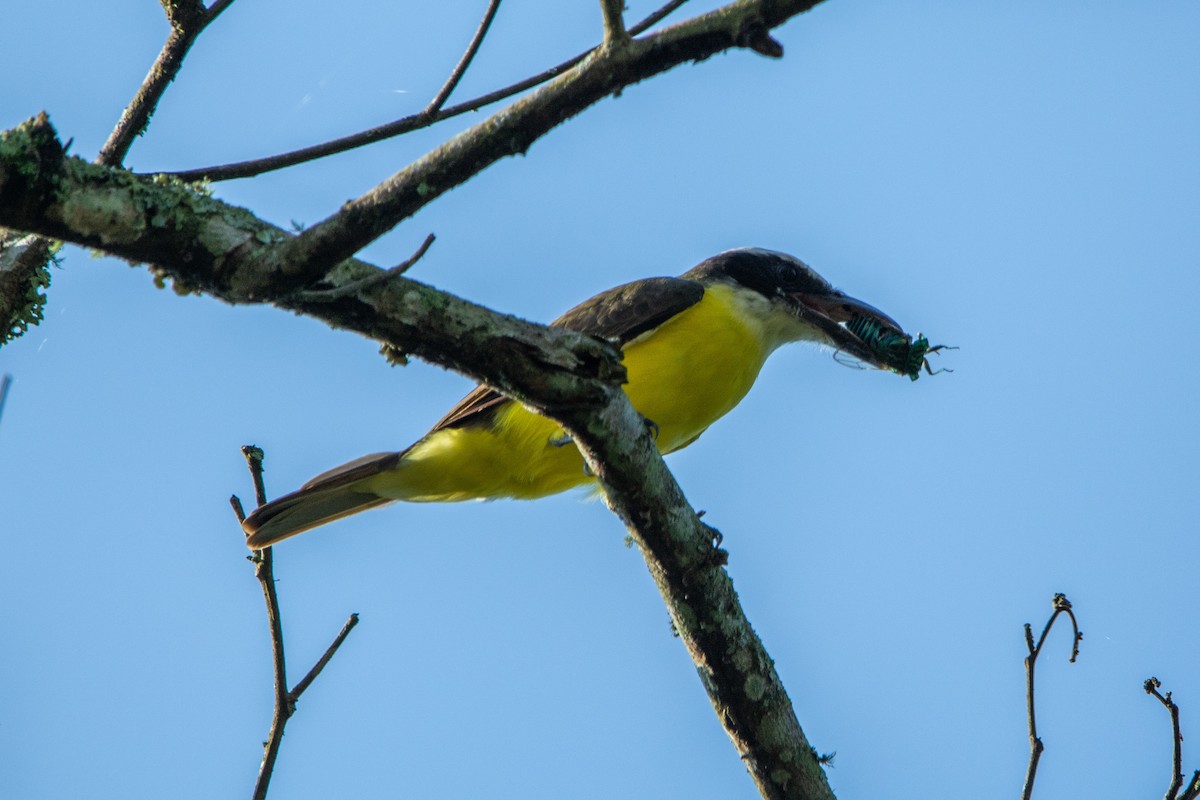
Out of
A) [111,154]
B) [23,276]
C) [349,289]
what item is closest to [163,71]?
[111,154]

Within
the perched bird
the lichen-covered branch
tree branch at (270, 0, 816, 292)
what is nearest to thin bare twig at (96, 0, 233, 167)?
the lichen-covered branch

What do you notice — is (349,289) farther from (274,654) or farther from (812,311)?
(812,311)

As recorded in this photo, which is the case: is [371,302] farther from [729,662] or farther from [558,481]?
[558,481]

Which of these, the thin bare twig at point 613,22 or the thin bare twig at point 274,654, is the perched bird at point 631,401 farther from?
the thin bare twig at point 613,22

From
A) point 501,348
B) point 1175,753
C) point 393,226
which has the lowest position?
point 1175,753

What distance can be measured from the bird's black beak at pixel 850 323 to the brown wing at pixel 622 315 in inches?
27.9

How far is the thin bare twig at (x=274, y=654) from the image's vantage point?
→ 10.1 feet

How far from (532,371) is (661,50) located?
0.87 meters

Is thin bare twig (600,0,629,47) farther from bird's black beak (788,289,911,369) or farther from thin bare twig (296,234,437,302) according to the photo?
bird's black beak (788,289,911,369)

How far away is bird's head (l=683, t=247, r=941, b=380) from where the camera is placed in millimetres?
5742

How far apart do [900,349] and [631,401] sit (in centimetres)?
140

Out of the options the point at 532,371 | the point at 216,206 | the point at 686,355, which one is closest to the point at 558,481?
the point at 686,355

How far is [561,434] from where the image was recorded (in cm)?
484

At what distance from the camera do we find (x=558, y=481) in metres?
5.11
